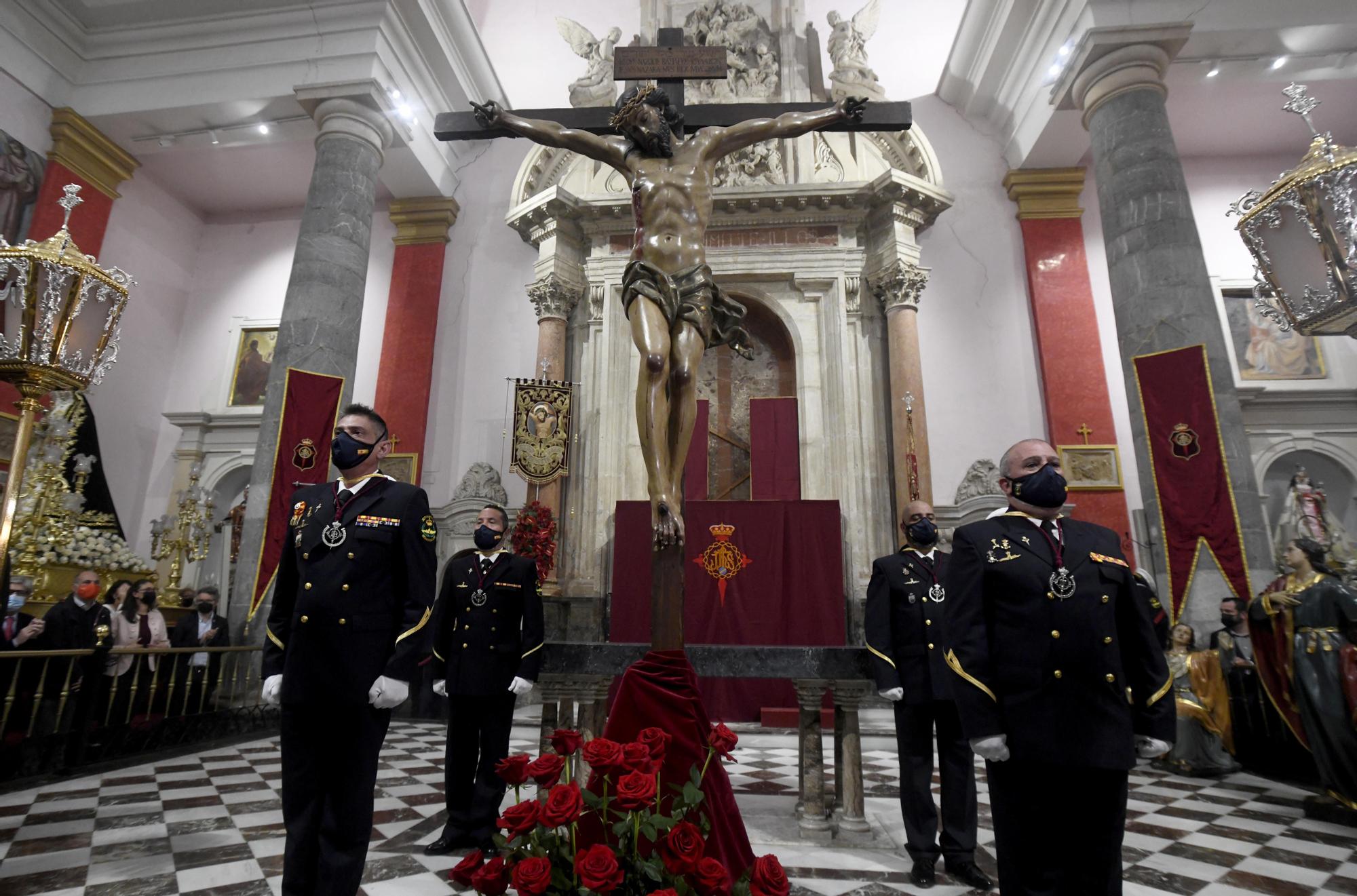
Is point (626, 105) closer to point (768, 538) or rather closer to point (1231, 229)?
point (768, 538)

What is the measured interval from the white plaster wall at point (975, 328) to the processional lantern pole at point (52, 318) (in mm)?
8391

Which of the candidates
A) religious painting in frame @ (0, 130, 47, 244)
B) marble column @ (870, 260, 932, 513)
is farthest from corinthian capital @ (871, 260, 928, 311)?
religious painting in frame @ (0, 130, 47, 244)

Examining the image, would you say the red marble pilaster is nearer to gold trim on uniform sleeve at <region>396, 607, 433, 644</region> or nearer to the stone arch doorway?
the stone arch doorway

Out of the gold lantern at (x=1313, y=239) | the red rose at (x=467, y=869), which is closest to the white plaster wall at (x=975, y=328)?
the gold lantern at (x=1313, y=239)

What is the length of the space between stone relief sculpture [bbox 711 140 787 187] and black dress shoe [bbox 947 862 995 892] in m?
8.65

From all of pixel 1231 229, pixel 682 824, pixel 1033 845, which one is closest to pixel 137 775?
pixel 682 824

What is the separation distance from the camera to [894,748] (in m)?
7.09

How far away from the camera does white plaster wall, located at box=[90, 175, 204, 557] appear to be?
10555mm

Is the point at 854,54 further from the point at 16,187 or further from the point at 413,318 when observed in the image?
the point at 16,187

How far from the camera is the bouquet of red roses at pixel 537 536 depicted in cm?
818

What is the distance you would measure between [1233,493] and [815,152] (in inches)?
259

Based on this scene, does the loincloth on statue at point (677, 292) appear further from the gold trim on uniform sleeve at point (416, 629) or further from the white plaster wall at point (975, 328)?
the white plaster wall at point (975, 328)

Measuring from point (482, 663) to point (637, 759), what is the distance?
7.25ft

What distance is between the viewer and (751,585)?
25.1 ft
